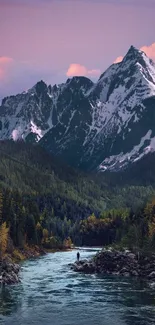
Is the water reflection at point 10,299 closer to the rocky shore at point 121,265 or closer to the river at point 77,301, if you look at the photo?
the river at point 77,301

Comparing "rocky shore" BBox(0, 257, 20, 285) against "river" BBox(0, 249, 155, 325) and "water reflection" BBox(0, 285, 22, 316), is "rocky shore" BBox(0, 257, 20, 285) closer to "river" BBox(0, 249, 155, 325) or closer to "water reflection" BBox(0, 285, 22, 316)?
"river" BBox(0, 249, 155, 325)

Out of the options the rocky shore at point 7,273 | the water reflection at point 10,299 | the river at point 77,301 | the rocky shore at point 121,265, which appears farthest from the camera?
the rocky shore at point 121,265

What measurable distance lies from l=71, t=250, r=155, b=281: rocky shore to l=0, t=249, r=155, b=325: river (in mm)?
5130

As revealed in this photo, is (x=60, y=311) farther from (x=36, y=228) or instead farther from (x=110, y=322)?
(x=36, y=228)

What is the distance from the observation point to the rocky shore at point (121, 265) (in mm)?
110750

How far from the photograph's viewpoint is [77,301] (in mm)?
81812

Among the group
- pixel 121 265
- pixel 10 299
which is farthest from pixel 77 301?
pixel 121 265

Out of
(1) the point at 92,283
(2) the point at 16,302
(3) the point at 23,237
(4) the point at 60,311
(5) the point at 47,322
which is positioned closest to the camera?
(5) the point at 47,322

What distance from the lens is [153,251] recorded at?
117 meters

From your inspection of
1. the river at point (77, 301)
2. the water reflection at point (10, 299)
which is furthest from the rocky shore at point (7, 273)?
the water reflection at point (10, 299)

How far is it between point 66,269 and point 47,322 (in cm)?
6058

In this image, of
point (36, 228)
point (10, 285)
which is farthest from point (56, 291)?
point (36, 228)

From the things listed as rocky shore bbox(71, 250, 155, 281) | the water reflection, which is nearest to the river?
the water reflection

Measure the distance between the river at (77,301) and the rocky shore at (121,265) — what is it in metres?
5.13
